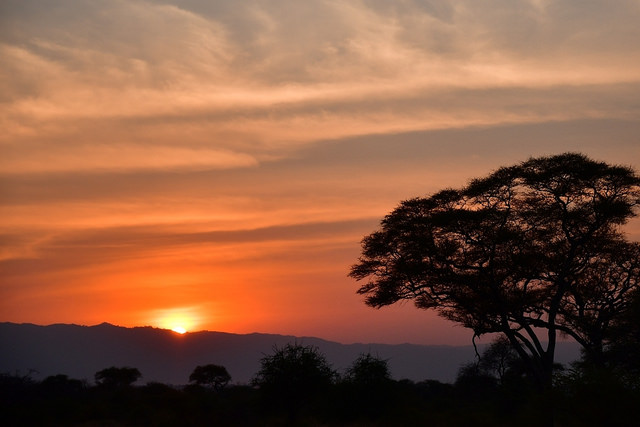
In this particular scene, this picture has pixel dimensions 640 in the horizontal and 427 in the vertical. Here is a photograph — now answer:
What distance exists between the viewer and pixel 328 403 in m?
36.0

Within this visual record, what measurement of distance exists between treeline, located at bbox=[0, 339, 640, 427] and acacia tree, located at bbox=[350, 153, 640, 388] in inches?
141

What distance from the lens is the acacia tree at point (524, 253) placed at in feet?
107

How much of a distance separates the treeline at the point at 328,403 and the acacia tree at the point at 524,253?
11.7 feet

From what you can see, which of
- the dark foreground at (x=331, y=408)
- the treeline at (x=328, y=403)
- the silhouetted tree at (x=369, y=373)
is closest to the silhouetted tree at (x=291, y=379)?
the treeline at (x=328, y=403)

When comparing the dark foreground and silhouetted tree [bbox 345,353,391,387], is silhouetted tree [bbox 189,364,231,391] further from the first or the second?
silhouetted tree [bbox 345,353,391,387]

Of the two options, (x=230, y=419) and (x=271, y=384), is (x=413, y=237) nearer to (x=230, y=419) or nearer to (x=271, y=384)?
(x=271, y=384)

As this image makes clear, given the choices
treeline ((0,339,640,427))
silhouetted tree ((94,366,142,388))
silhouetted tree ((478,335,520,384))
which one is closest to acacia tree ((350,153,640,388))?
treeline ((0,339,640,427))

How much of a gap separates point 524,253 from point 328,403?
12.3 metres

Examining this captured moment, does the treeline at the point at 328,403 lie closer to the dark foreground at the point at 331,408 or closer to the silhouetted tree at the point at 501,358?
the dark foreground at the point at 331,408

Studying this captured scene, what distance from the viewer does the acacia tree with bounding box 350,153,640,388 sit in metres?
32.7

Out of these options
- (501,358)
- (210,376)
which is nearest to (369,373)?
(501,358)

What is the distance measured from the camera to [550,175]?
3278cm

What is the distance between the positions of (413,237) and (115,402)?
23645 millimetres

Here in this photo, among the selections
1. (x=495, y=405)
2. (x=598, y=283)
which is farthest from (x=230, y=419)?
(x=598, y=283)
